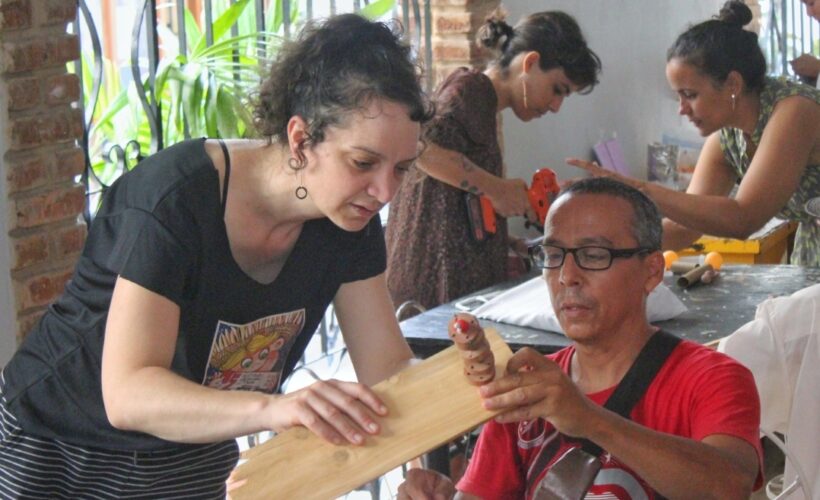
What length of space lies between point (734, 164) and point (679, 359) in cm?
200

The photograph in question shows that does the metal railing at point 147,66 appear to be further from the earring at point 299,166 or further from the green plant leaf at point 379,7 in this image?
the earring at point 299,166

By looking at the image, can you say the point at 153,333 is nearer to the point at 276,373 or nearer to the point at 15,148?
the point at 276,373

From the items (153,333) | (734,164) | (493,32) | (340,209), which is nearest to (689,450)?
(340,209)

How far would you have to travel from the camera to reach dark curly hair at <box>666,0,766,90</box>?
3.74 meters

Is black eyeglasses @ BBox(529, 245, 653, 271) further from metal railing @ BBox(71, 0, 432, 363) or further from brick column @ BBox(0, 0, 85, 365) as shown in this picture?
brick column @ BBox(0, 0, 85, 365)

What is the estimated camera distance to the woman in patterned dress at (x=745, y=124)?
367 centimetres

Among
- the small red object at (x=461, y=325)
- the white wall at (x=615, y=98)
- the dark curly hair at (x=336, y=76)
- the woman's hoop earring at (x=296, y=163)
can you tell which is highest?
the dark curly hair at (x=336, y=76)

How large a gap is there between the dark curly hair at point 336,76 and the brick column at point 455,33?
337cm

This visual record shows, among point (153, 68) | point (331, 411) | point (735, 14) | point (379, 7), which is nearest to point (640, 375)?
point (331, 411)

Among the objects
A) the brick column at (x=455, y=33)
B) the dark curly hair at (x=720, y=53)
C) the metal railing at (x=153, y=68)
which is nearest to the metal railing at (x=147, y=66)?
the metal railing at (x=153, y=68)

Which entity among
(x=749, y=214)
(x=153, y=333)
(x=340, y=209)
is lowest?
(x=749, y=214)

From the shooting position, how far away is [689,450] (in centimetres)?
190

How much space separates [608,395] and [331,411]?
638 millimetres

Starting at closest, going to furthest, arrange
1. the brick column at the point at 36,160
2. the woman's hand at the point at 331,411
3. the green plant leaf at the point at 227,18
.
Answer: the woman's hand at the point at 331,411 < the brick column at the point at 36,160 < the green plant leaf at the point at 227,18
